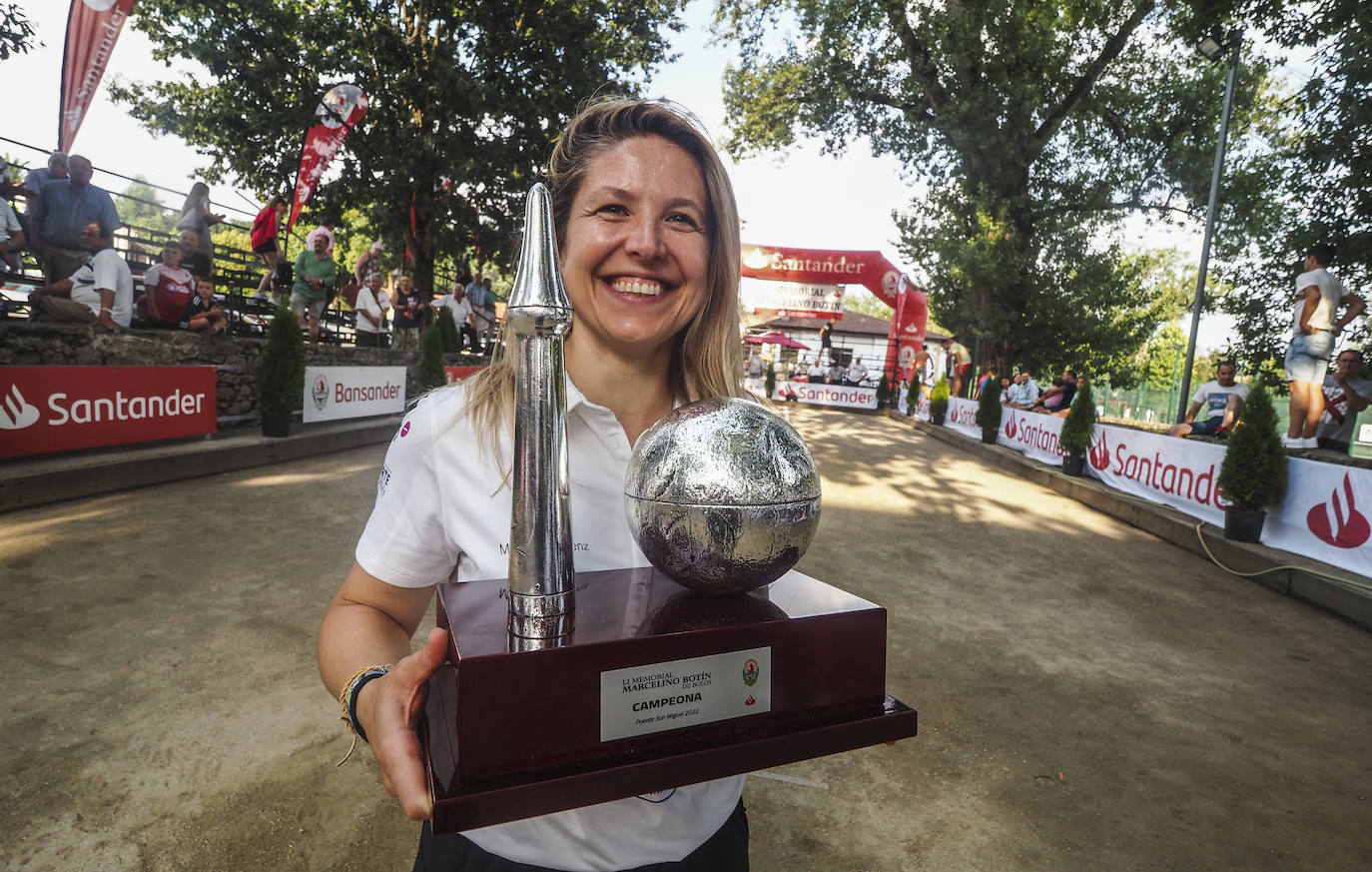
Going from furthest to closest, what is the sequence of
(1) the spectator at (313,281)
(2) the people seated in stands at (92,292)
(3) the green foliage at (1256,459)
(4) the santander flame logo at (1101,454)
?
1. (1) the spectator at (313,281)
2. (4) the santander flame logo at (1101,454)
3. (2) the people seated in stands at (92,292)
4. (3) the green foliage at (1256,459)

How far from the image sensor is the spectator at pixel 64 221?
845 cm

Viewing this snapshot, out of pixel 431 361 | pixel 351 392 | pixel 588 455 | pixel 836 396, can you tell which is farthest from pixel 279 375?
pixel 836 396

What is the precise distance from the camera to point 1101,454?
10.9m

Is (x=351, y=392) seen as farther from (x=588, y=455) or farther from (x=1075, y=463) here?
(x=1075, y=463)

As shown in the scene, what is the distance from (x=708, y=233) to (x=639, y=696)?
0.94m

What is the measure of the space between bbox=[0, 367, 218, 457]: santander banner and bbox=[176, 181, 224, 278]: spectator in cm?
293

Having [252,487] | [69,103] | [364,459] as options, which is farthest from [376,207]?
[252,487]

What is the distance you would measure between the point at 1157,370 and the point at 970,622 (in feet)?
210

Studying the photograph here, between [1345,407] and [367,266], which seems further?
[367,266]

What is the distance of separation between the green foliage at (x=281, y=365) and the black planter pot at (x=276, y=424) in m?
0.06

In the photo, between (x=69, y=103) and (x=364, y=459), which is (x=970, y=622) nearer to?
(x=364, y=459)

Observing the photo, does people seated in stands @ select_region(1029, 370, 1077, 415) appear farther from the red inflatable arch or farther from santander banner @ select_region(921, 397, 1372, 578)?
the red inflatable arch

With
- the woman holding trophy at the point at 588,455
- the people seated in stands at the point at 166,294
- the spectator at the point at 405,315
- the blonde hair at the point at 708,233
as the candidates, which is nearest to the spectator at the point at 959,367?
the spectator at the point at 405,315

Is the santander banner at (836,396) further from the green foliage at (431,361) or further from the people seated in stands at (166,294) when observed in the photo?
the people seated in stands at (166,294)
